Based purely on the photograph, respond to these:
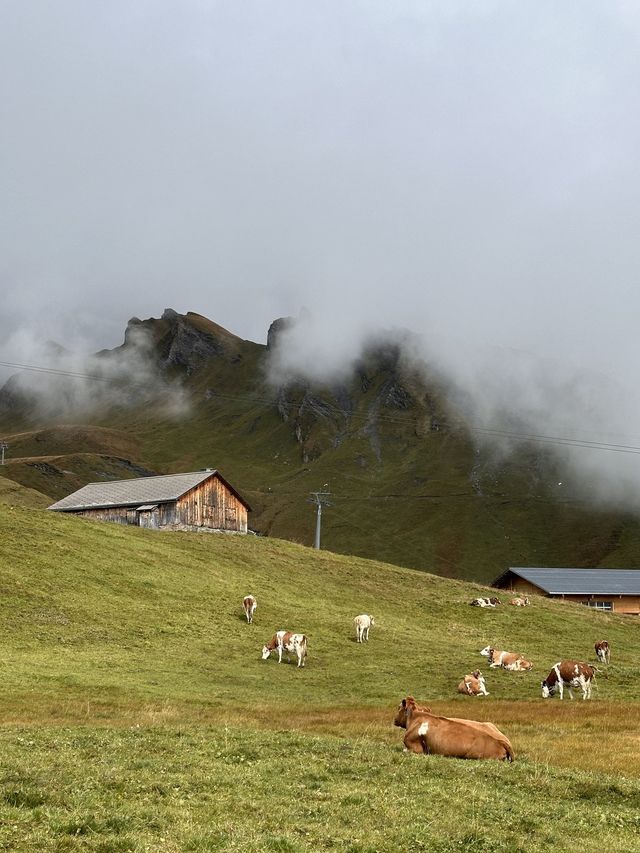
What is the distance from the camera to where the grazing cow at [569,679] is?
34156 millimetres

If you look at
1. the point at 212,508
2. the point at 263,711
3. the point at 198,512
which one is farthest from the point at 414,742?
the point at 212,508

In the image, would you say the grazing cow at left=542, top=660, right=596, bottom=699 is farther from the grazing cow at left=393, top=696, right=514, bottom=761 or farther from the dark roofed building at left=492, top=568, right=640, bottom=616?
the dark roofed building at left=492, top=568, right=640, bottom=616

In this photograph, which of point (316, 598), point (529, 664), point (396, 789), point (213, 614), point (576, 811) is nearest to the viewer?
point (576, 811)

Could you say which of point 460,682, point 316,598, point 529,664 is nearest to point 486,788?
point 460,682

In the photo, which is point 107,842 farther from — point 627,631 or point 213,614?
point 627,631

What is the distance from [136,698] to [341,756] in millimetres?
13839

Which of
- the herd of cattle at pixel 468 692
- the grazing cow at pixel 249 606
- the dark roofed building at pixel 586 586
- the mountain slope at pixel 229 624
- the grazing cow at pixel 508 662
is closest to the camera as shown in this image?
the herd of cattle at pixel 468 692

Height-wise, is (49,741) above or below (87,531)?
below

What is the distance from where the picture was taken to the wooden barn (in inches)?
3605

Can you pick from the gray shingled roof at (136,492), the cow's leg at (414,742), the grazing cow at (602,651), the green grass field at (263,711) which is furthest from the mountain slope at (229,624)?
the gray shingled roof at (136,492)

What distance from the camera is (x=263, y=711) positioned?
28.0 metres

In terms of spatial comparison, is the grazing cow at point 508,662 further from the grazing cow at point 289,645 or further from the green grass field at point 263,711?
the grazing cow at point 289,645

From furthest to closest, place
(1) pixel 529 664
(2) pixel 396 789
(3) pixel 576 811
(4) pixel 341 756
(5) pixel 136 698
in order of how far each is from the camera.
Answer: (1) pixel 529 664 < (5) pixel 136 698 < (4) pixel 341 756 < (2) pixel 396 789 < (3) pixel 576 811

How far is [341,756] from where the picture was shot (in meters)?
17.7
